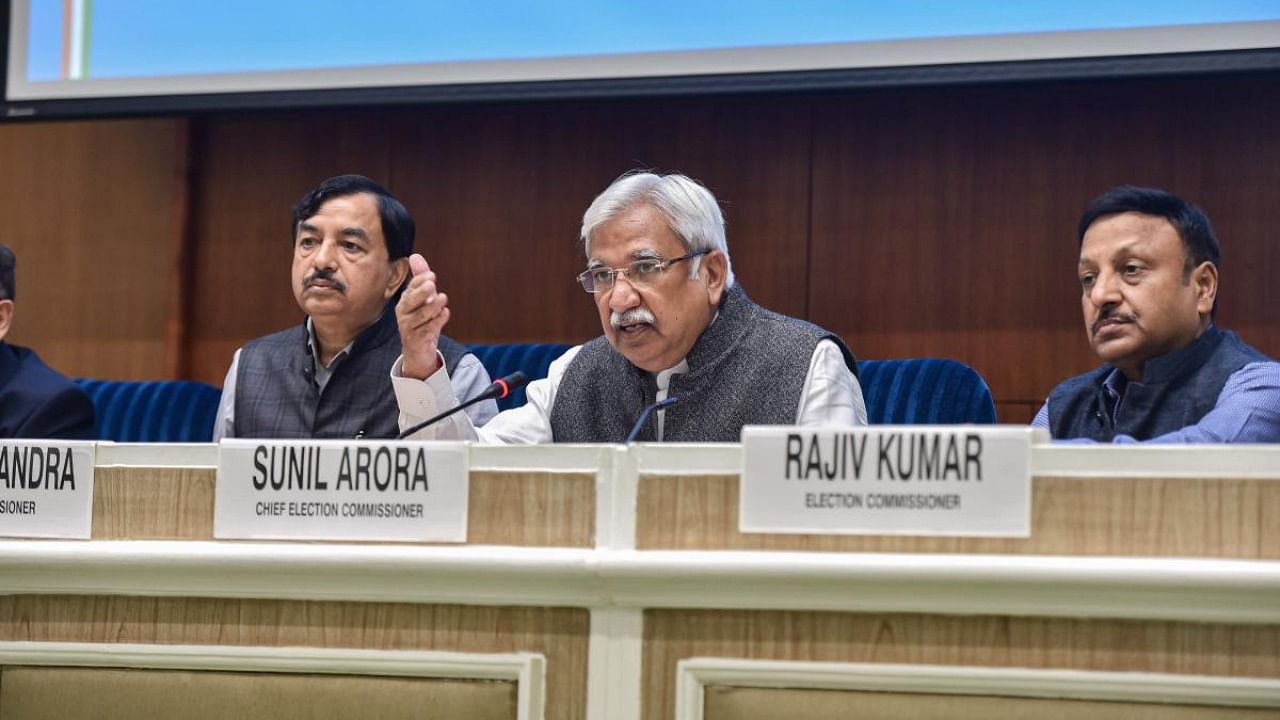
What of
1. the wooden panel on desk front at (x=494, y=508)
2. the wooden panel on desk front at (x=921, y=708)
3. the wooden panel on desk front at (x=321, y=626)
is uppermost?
the wooden panel on desk front at (x=494, y=508)

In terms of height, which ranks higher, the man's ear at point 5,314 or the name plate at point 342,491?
the man's ear at point 5,314

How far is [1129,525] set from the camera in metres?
1.19

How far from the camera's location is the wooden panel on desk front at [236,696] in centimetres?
131

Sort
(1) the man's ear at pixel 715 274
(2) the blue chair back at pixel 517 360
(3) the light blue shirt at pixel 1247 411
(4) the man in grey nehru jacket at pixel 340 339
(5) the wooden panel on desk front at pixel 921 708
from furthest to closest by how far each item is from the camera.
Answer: (2) the blue chair back at pixel 517 360 → (4) the man in grey nehru jacket at pixel 340 339 → (1) the man's ear at pixel 715 274 → (3) the light blue shirt at pixel 1247 411 → (5) the wooden panel on desk front at pixel 921 708

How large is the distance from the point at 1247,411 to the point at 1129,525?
0.79 metres

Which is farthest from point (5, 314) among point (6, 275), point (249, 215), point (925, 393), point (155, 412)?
point (925, 393)

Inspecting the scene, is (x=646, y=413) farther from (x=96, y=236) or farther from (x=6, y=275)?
(x=96, y=236)

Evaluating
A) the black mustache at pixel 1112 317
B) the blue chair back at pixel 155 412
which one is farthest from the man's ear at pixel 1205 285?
the blue chair back at pixel 155 412

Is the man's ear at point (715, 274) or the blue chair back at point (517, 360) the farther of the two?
the blue chair back at point (517, 360)

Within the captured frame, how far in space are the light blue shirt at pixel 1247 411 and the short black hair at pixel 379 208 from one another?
1254 millimetres

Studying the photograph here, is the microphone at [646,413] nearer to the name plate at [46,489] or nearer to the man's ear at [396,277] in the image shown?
the name plate at [46,489]

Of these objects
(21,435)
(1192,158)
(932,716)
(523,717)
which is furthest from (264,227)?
(932,716)

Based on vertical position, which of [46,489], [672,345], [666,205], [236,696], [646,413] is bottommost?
[236,696]

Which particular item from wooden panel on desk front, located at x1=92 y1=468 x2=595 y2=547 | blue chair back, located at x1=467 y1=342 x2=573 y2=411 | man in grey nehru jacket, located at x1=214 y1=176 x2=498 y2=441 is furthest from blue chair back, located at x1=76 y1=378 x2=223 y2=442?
wooden panel on desk front, located at x1=92 y1=468 x2=595 y2=547
